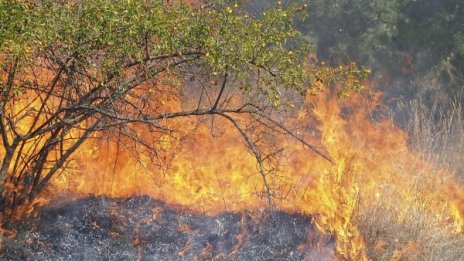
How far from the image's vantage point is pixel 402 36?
54.6 ft

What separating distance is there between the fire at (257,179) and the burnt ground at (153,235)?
181 mm

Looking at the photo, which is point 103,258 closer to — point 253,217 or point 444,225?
point 253,217

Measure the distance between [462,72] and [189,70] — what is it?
38.6 ft

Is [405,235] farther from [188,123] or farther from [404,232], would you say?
[188,123]

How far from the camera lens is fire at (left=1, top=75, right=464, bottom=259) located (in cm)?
734

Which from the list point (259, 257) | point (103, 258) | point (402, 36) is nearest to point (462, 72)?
point (402, 36)

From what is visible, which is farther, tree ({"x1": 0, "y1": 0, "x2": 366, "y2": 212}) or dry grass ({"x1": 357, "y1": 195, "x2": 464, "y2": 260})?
dry grass ({"x1": 357, "y1": 195, "x2": 464, "y2": 260})

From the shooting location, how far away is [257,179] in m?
8.12

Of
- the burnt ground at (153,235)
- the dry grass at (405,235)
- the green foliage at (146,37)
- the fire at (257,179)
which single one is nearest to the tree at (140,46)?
the green foliage at (146,37)

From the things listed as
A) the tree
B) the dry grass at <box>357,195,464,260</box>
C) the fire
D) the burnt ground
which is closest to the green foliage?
the tree

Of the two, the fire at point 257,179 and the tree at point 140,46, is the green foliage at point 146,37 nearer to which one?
the tree at point 140,46

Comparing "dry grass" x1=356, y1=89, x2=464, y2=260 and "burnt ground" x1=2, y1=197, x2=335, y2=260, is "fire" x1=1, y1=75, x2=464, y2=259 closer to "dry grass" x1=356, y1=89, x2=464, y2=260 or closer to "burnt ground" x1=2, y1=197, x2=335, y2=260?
"dry grass" x1=356, y1=89, x2=464, y2=260

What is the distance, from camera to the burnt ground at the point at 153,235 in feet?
20.9

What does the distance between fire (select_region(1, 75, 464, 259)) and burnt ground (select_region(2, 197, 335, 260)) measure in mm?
181
